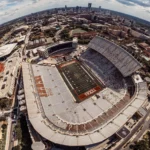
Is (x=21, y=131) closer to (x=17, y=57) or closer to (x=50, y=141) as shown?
(x=50, y=141)

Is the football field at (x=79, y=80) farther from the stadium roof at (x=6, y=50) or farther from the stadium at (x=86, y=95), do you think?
the stadium roof at (x=6, y=50)

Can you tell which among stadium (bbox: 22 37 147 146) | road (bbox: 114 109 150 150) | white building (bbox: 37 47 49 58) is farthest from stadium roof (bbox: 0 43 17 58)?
road (bbox: 114 109 150 150)

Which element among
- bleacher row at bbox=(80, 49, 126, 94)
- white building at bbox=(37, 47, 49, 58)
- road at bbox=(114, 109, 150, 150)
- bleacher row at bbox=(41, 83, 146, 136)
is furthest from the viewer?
white building at bbox=(37, 47, 49, 58)

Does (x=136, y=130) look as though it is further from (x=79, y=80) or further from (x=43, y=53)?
(x=43, y=53)

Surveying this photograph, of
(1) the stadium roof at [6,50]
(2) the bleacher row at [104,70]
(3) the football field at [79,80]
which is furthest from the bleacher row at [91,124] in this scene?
(1) the stadium roof at [6,50]

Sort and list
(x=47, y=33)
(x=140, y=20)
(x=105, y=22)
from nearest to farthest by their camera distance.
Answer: (x=47, y=33)
(x=105, y=22)
(x=140, y=20)

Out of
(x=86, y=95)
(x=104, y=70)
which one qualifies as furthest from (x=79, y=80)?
(x=104, y=70)

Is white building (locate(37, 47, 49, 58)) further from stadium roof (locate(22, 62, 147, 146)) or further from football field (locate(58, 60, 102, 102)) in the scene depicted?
stadium roof (locate(22, 62, 147, 146))

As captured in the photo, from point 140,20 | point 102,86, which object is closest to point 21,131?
point 102,86
